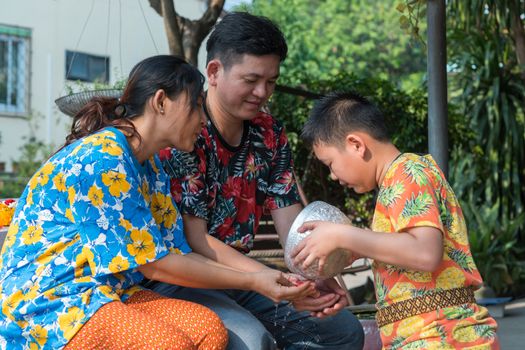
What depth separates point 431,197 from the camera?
2602 mm

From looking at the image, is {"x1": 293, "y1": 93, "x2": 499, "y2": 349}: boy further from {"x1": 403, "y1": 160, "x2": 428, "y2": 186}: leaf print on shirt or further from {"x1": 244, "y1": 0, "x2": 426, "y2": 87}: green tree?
{"x1": 244, "y1": 0, "x2": 426, "y2": 87}: green tree

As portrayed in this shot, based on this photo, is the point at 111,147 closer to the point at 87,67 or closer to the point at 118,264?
the point at 118,264

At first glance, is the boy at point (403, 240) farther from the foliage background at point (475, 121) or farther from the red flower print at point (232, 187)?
the foliage background at point (475, 121)

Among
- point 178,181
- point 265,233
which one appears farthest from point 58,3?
point 178,181

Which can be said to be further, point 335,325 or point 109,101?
point 335,325

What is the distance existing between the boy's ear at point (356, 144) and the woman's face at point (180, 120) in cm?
50

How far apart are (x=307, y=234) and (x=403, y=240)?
35 cm

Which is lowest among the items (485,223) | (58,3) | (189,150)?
(485,223)

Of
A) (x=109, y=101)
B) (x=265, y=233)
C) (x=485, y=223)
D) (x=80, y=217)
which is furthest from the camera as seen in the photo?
(x=485, y=223)

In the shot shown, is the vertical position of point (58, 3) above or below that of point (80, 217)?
above

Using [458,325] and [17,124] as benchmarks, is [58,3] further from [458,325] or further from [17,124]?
[458,325]

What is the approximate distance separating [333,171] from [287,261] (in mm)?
345

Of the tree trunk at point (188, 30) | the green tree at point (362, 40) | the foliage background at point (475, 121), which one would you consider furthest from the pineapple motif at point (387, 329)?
the green tree at point (362, 40)

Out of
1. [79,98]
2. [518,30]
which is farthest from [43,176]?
[518,30]
